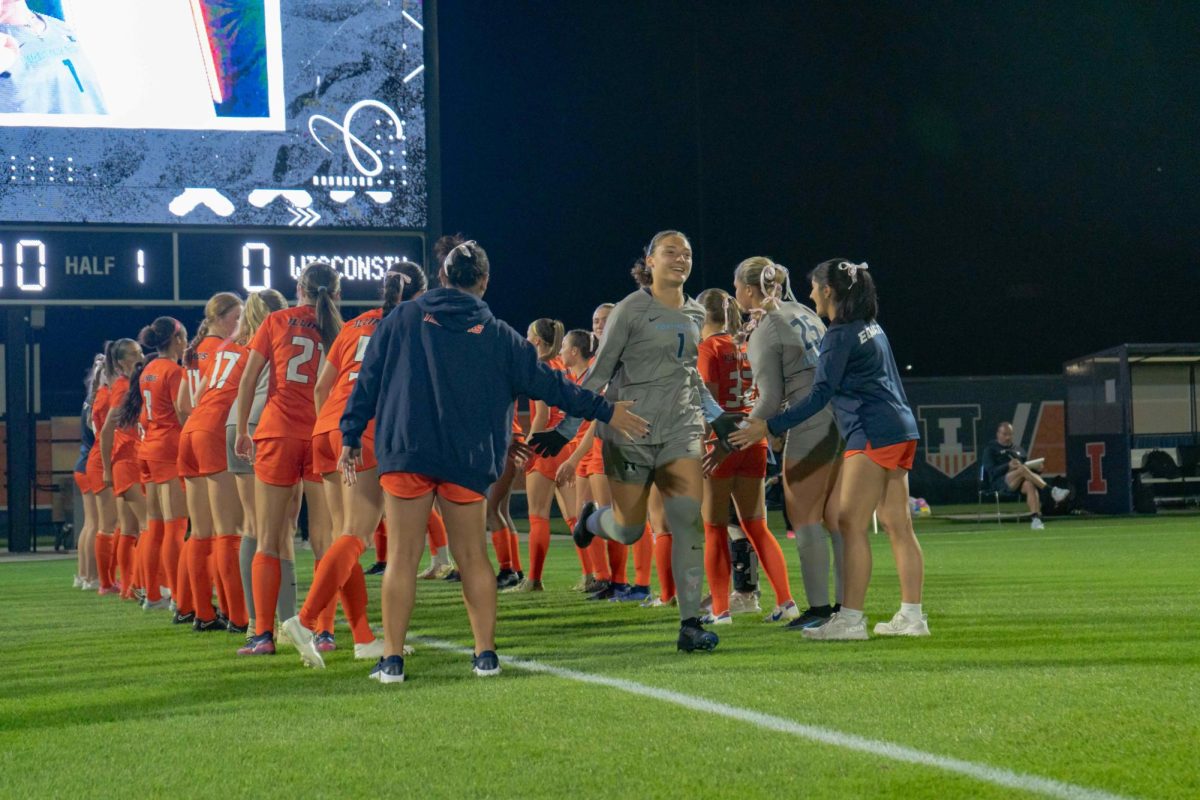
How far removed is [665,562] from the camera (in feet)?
30.0

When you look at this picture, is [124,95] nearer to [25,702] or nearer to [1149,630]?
[25,702]

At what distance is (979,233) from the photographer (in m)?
40.5

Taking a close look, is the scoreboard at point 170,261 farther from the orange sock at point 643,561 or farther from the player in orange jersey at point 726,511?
the player in orange jersey at point 726,511

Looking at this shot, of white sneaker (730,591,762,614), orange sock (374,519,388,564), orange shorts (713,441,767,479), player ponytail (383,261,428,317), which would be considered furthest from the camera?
orange sock (374,519,388,564)

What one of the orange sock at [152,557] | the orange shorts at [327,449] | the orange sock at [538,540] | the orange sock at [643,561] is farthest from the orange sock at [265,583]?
the orange sock at [538,540]

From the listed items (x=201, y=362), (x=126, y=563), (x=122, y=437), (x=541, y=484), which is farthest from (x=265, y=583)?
(x=126, y=563)

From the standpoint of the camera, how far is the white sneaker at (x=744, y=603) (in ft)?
29.5

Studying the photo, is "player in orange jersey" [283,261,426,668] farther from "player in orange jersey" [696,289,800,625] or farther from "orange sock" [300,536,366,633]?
"player in orange jersey" [696,289,800,625]

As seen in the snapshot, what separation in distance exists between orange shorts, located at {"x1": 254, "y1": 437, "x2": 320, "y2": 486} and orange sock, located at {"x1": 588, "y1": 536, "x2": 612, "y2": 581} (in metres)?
3.60

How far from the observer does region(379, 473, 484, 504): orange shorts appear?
602 cm

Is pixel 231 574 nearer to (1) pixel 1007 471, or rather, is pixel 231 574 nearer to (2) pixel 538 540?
(2) pixel 538 540

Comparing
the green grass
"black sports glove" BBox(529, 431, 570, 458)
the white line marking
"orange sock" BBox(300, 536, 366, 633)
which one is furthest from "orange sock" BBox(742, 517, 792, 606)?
"orange sock" BBox(300, 536, 366, 633)

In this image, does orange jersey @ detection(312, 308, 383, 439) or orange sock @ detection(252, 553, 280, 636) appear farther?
orange sock @ detection(252, 553, 280, 636)

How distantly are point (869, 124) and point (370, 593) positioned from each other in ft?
94.3
